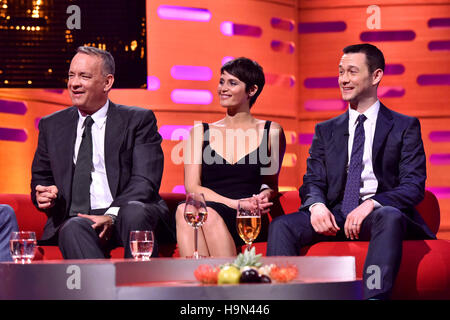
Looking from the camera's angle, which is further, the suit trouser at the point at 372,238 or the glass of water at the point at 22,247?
the suit trouser at the point at 372,238

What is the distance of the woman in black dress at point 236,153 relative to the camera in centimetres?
362

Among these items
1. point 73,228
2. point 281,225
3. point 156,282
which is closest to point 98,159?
point 73,228

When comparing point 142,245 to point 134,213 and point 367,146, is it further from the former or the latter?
point 367,146

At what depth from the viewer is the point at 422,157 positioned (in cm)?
330

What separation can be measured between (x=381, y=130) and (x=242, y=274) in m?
1.65

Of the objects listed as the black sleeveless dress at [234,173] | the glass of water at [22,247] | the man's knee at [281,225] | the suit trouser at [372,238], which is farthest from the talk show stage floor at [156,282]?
the black sleeveless dress at [234,173]

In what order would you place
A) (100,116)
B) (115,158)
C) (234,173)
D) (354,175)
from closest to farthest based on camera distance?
(354,175) → (115,158) → (100,116) → (234,173)

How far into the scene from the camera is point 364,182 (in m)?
3.38

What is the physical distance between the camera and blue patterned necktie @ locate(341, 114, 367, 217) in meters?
3.29

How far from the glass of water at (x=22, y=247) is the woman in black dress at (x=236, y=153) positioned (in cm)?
122

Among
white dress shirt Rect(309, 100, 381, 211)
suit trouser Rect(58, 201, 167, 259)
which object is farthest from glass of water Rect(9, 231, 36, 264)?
white dress shirt Rect(309, 100, 381, 211)

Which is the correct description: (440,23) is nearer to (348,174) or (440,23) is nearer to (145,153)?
(348,174)

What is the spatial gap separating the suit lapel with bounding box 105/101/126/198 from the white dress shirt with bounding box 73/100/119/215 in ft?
0.14

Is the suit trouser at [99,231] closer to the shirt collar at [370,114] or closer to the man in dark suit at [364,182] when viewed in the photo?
the man in dark suit at [364,182]
